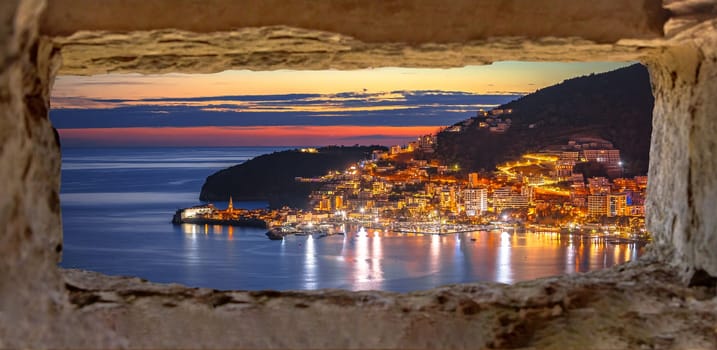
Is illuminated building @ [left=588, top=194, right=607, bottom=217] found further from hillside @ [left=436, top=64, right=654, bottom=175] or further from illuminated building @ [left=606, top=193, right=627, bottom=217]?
hillside @ [left=436, top=64, right=654, bottom=175]

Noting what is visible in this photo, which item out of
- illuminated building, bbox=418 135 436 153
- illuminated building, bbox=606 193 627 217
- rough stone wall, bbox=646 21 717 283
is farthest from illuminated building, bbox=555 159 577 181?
rough stone wall, bbox=646 21 717 283

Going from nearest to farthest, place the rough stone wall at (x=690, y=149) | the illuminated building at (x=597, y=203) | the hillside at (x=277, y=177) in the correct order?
the rough stone wall at (x=690, y=149) < the illuminated building at (x=597, y=203) < the hillside at (x=277, y=177)

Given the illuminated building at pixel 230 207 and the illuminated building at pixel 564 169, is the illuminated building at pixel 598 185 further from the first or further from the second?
the illuminated building at pixel 230 207

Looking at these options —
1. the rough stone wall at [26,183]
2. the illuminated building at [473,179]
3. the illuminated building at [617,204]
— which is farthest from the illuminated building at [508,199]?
the rough stone wall at [26,183]

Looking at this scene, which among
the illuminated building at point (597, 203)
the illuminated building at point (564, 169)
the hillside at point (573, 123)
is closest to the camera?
the illuminated building at point (597, 203)

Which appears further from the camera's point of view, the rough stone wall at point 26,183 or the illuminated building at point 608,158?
the illuminated building at point 608,158

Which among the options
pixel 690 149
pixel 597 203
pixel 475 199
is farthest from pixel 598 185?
pixel 690 149
